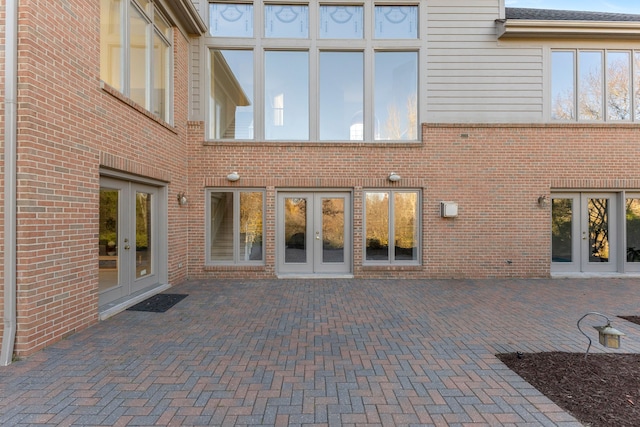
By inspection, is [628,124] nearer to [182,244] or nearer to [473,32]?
[473,32]

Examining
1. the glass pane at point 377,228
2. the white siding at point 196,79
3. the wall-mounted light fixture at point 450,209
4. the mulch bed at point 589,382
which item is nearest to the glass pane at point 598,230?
the wall-mounted light fixture at point 450,209

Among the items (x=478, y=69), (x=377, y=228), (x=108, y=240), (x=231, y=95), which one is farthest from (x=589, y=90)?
(x=108, y=240)

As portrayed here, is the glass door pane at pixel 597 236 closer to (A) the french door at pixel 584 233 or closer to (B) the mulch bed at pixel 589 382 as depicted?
(A) the french door at pixel 584 233

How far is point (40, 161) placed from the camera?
368 centimetres

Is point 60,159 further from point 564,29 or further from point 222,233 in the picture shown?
point 564,29

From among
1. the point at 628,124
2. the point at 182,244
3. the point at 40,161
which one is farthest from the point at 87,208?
the point at 628,124

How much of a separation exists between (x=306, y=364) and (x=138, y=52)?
242 inches

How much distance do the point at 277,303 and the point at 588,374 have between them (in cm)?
425

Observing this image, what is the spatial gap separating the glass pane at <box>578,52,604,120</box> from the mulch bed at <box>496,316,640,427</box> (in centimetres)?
680

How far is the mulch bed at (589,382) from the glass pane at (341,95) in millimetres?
5889

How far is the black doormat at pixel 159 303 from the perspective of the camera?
5242 millimetres

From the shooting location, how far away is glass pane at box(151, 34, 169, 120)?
648 cm

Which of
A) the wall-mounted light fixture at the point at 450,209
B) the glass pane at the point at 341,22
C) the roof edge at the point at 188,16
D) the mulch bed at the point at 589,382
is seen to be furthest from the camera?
the glass pane at the point at 341,22

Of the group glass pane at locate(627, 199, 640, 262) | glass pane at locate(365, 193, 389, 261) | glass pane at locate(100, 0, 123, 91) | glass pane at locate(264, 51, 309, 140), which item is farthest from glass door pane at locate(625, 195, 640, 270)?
glass pane at locate(100, 0, 123, 91)
